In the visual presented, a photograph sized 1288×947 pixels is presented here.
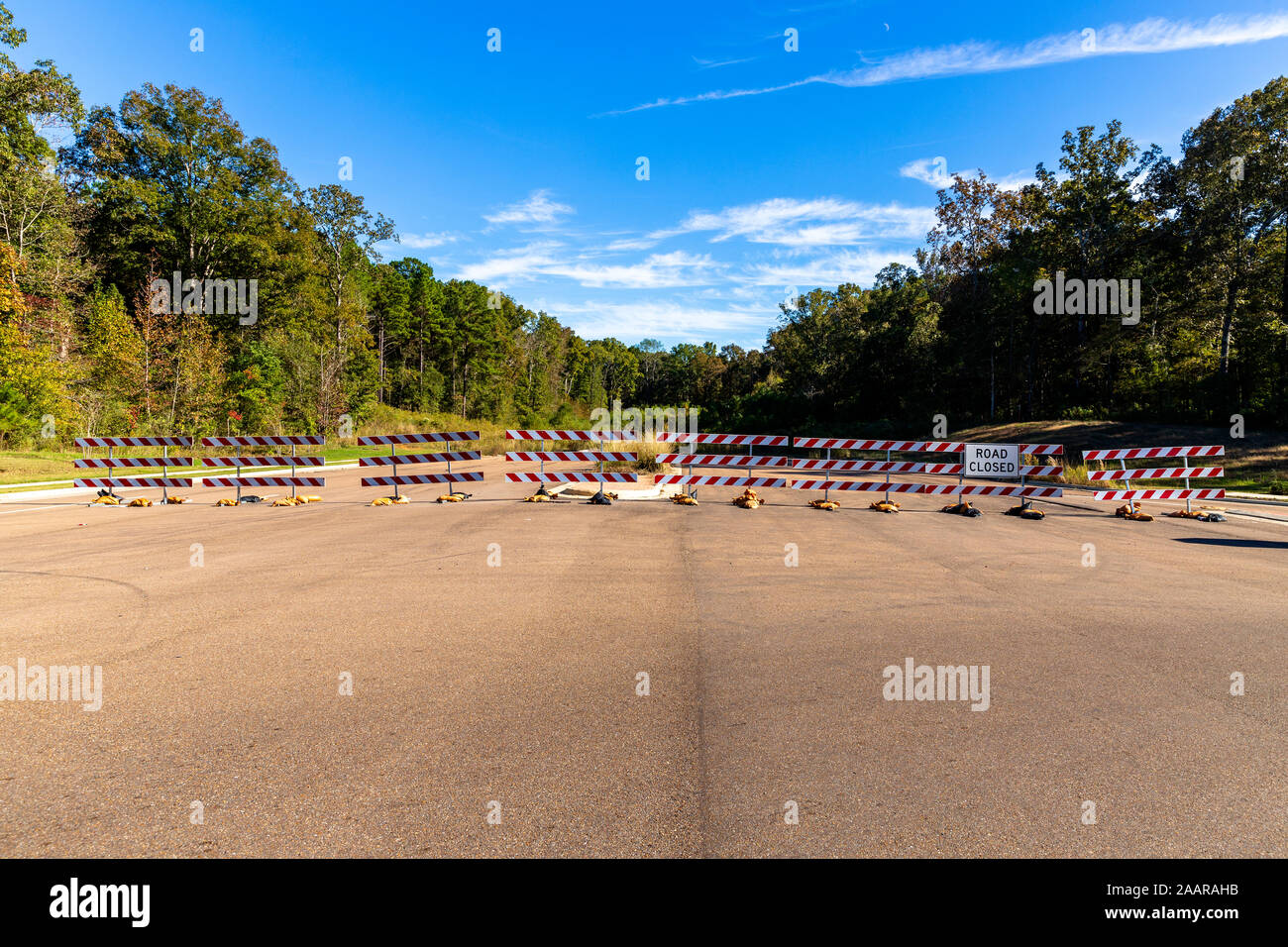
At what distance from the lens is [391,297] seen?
6247 centimetres

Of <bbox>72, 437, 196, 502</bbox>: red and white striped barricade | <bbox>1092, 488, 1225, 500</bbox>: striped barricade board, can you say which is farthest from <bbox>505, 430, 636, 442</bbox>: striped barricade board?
<bbox>1092, 488, 1225, 500</bbox>: striped barricade board

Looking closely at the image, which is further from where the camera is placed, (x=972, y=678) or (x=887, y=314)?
(x=887, y=314)

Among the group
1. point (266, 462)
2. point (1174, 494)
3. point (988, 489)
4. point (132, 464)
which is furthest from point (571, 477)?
point (1174, 494)

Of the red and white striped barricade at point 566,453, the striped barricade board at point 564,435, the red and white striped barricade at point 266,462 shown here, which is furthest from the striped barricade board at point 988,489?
the red and white striped barricade at point 266,462

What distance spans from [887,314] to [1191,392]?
80.7 ft

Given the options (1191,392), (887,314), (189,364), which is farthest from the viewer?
(887,314)

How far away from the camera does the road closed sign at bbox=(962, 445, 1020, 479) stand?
14742 millimetres

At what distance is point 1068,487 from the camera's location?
20484mm

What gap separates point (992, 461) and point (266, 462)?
19.7m

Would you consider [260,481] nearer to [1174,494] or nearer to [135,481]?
[135,481]

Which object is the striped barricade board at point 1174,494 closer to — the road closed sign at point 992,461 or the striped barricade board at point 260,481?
the road closed sign at point 992,461

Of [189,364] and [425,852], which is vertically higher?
[189,364]
